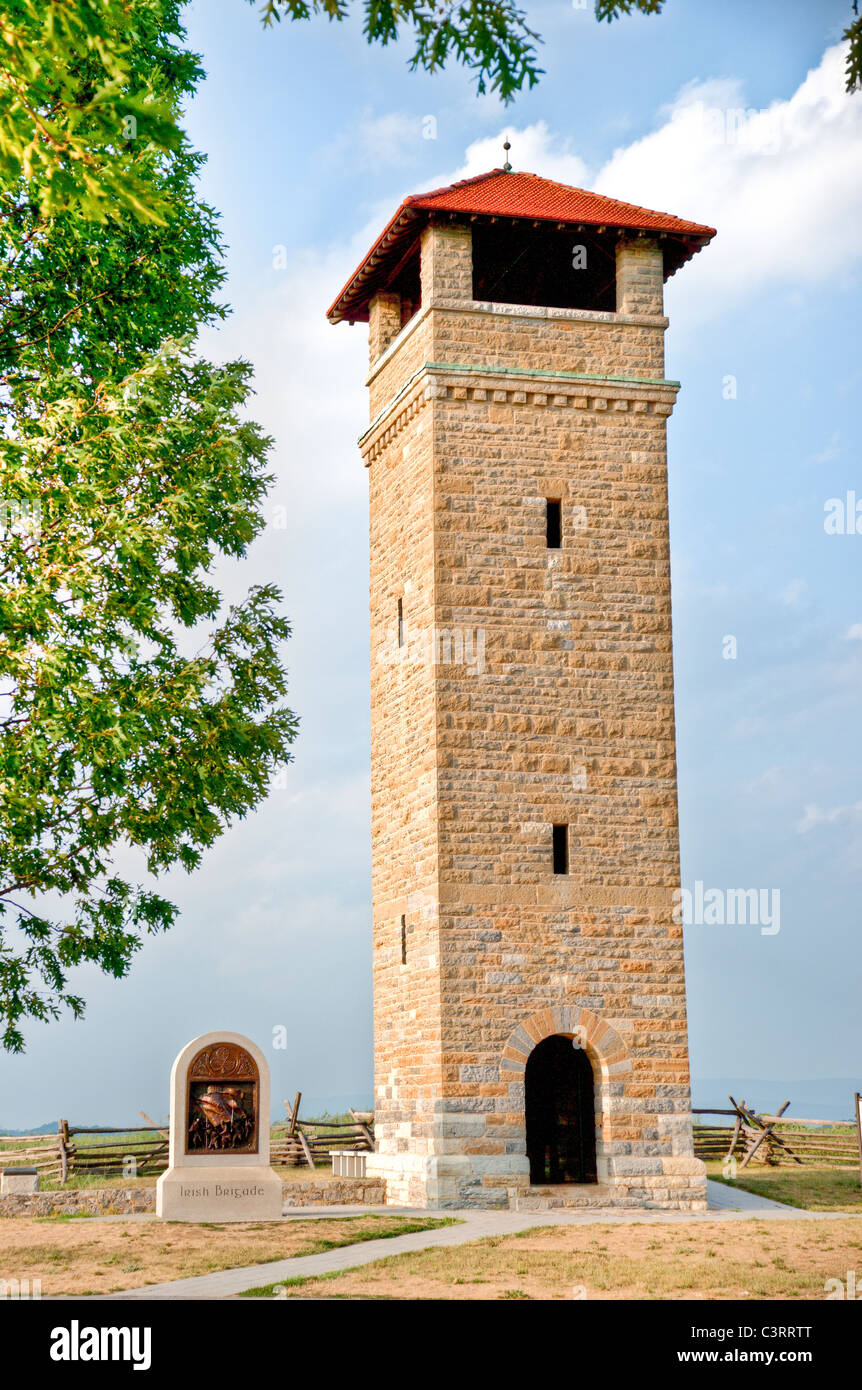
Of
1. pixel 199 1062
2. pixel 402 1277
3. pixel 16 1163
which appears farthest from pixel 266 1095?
pixel 16 1163

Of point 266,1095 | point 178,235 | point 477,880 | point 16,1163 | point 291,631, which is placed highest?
point 178,235

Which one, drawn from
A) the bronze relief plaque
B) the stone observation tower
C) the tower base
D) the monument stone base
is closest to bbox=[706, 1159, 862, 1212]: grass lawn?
the tower base

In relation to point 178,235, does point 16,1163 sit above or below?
below

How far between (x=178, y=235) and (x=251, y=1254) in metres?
9.97

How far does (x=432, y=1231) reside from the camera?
15.5 m

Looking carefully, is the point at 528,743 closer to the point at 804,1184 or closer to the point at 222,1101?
the point at 222,1101

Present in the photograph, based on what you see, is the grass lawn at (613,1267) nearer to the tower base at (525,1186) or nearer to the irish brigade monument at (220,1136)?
the tower base at (525,1186)

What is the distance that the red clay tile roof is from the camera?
20.7 m

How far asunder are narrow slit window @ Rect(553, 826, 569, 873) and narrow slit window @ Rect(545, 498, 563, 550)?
154 inches

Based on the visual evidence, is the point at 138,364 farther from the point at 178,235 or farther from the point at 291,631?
the point at 291,631

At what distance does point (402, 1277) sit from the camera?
39.6ft

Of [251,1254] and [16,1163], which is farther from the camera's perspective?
[16,1163]

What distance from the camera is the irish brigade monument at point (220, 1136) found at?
1602 cm
